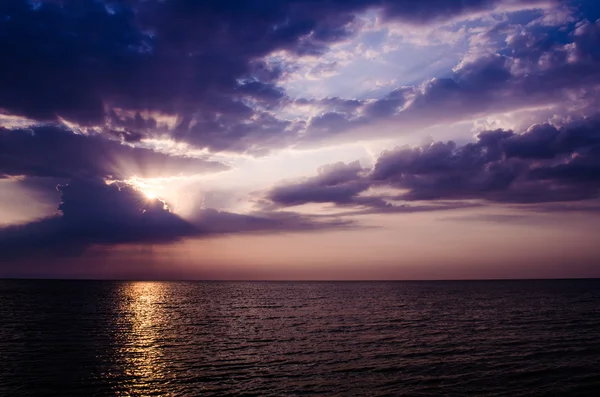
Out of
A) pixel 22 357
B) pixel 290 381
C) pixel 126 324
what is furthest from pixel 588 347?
pixel 126 324

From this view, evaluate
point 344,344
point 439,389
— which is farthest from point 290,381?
point 344,344

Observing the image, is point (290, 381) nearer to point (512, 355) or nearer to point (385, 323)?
point (512, 355)

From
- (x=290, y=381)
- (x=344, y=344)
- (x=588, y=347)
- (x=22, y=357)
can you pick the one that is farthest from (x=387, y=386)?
(x=22, y=357)

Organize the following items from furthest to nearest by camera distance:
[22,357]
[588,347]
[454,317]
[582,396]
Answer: [454,317] → [588,347] → [22,357] → [582,396]

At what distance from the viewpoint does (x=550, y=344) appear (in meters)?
43.9

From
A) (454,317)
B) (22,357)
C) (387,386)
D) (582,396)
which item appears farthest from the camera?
(454,317)

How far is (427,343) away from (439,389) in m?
17.9

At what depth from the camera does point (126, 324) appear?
2594 inches

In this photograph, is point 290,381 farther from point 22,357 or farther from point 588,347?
point 588,347

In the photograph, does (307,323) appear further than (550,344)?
Yes

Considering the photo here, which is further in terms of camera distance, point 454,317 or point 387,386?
point 454,317

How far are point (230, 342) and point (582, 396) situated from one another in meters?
34.9

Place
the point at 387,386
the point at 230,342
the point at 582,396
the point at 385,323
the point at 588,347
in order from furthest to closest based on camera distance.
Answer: the point at 385,323
the point at 230,342
the point at 588,347
the point at 387,386
the point at 582,396

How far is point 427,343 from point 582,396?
62.1 feet
